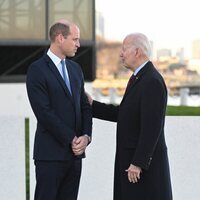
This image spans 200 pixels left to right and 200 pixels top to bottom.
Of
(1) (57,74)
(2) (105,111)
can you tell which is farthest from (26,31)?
(1) (57,74)

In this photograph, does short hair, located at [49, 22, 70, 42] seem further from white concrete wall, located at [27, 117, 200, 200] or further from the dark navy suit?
white concrete wall, located at [27, 117, 200, 200]

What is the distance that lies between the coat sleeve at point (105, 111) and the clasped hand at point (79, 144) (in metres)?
0.42

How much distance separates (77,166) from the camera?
3951 millimetres

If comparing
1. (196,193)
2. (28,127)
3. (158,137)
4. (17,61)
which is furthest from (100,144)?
(17,61)

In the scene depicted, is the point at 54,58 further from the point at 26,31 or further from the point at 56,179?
the point at 26,31

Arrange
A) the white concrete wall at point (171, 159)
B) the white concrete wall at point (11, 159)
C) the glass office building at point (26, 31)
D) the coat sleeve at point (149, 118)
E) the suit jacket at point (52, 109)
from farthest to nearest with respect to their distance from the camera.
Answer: the glass office building at point (26, 31)
the white concrete wall at point (171, 159)
the white concrete wall at point (11, 159)
the suit jacket at point (52, 109)
the coat sleeve at point (149, 118)

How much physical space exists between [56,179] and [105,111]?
0.64 metres

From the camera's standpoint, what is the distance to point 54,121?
3.68 metres

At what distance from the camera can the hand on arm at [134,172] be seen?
365 cm

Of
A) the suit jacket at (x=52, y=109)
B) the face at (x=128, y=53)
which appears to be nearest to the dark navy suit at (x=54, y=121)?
the suit jacket at (x=52, y=109)

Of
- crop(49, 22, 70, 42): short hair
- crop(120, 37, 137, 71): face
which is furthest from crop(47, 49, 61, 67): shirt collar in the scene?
crop(120, 37, 137, 71): face

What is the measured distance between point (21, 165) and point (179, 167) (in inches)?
56.1

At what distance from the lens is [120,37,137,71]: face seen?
143 inches

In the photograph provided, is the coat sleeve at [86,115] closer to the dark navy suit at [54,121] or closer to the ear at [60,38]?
the dark navy suit at [54,121]
